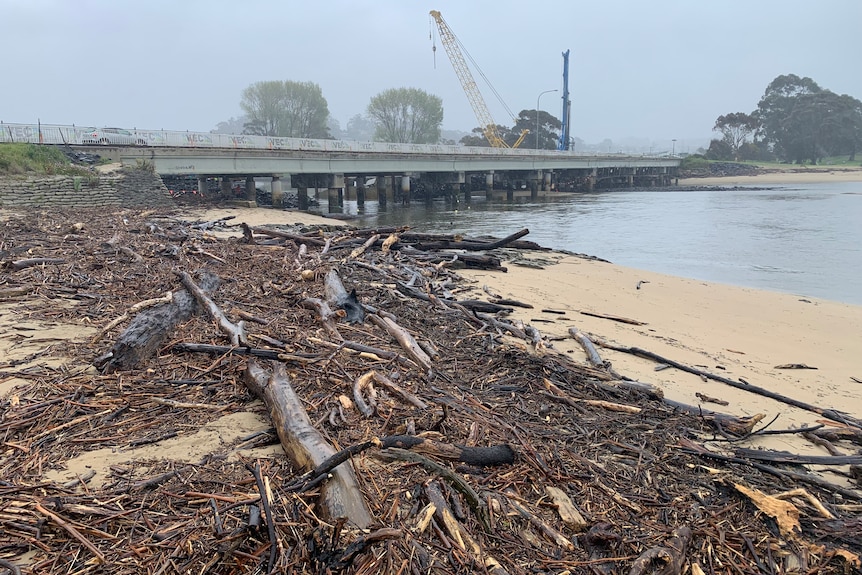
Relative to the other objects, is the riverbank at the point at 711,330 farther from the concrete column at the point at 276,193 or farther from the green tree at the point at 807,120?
the green tree at the point at 807,120

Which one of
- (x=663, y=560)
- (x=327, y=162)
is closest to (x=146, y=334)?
(x=663, y=560)

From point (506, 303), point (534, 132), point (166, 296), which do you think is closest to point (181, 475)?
point (166, 296)

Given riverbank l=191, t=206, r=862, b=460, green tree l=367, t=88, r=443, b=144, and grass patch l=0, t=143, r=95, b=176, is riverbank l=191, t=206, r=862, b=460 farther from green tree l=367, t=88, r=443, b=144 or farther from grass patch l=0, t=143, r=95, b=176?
green tree l=367, t=88, r=443, b=144

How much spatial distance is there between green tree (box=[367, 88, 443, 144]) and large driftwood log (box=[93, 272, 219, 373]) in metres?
98.0

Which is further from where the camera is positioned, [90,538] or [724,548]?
[724,548]

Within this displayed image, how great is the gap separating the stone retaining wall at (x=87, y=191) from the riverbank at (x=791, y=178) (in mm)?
81387

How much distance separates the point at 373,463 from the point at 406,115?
104467mm

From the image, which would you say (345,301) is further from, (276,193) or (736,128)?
(736,128)

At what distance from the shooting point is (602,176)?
80.4 m

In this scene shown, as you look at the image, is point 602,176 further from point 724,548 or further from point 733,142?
point 724,548

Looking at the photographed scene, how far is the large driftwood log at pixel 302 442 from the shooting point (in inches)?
106

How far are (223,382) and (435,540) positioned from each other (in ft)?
8.36

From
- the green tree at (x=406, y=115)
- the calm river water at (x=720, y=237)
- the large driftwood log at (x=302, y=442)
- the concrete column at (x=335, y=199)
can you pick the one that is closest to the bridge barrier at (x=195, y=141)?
the concrete column at (x=335, y=199)

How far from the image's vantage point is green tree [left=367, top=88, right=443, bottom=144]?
3954 inches
